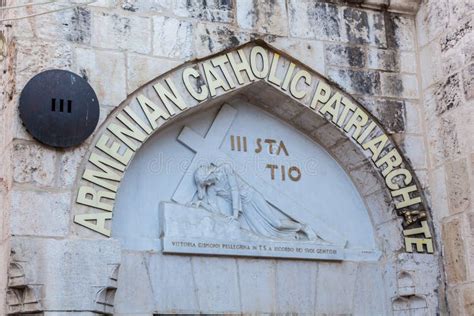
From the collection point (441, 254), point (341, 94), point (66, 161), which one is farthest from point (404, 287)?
point (66, 161)

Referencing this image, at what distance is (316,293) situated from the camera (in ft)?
24.0

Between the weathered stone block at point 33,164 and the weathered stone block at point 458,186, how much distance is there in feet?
10.8

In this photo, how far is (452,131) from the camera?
294 inches

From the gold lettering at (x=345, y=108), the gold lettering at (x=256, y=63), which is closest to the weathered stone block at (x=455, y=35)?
the gold lettering at (x=345, y=108)

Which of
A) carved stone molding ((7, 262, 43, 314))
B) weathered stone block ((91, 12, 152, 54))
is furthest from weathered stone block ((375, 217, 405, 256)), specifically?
carved stone molding ((7, 262, 43, 314))

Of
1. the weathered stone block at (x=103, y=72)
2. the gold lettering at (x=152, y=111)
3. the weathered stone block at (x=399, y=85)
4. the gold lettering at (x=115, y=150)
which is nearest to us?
the gold lettering at (x=115, y=150)

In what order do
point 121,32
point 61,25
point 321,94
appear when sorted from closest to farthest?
point 61,25, point 121,32, point 321,94

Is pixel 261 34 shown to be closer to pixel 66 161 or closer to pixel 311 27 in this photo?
pixel 311 27

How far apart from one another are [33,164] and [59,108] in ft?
1.54

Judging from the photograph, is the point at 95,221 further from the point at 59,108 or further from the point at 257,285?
the point at 257,285

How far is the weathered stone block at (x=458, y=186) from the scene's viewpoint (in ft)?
23.7

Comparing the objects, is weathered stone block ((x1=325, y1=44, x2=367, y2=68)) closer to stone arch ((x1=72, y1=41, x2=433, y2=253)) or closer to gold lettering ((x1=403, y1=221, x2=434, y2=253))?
stone arch ((x1=72, y1=41, x2=433, y2=253))

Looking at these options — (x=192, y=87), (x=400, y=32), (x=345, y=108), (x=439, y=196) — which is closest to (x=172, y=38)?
(x=192, y=87)

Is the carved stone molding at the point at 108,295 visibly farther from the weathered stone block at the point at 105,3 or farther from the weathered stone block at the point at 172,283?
the weathered stone block at the point at 105,3
